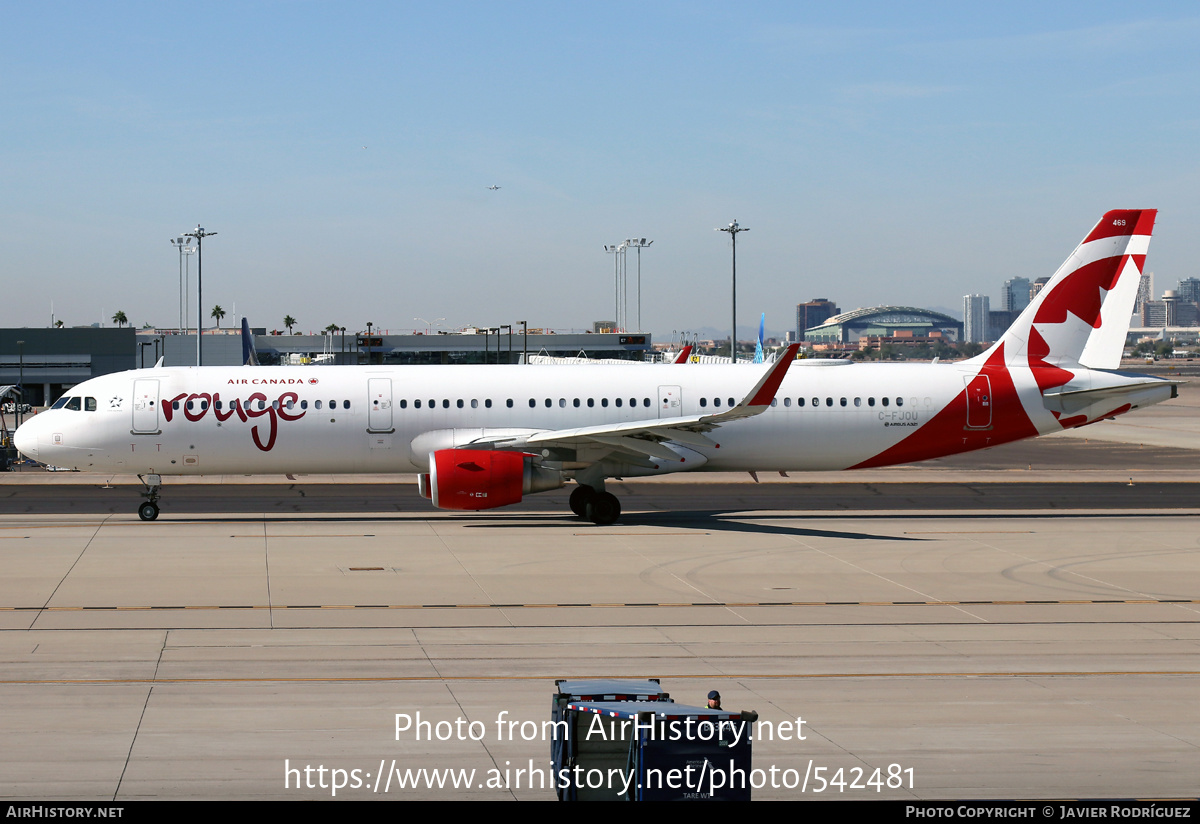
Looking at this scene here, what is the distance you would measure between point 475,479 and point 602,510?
12.9ft

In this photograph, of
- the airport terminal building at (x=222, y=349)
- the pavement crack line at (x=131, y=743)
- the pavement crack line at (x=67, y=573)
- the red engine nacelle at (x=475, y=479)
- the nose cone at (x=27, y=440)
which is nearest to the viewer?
the pavement crack line at (x=131, y=743)

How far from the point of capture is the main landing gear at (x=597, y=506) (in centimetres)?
3225

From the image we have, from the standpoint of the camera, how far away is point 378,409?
32875mm

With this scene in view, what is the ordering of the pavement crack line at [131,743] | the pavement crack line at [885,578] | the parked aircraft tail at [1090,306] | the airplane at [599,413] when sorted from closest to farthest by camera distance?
1. the pavement crack line at [131,743]
2. the pavement crack line at [885,578]
3. the airplane at [599,413]
4. the parked aircraft tail at [1090,306]

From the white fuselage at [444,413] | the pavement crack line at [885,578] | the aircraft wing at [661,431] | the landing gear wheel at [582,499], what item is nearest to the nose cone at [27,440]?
the white fuselage at [444,413]

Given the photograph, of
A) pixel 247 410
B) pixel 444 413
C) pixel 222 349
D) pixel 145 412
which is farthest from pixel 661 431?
pixel 222 349

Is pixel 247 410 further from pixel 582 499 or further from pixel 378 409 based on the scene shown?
pixel 582 499

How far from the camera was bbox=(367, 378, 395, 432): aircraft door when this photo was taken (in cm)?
3281

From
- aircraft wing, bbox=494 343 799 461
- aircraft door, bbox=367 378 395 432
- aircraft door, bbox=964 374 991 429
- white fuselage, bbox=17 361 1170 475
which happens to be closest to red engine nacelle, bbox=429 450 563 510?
aircraft wing, bbox=494 343 799 461

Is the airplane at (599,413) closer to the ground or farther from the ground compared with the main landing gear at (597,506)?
farther from the ground

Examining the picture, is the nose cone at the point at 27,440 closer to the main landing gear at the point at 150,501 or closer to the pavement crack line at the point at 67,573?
the pavement crack line at the point at 67,573

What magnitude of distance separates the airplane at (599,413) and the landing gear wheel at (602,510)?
2.2 inches

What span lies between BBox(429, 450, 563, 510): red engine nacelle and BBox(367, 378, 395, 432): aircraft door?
2762mm
